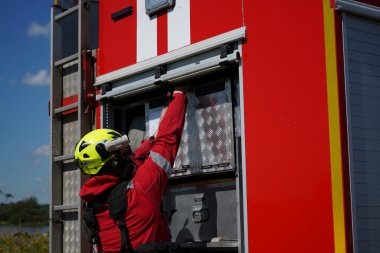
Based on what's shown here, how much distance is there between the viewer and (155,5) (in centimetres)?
450

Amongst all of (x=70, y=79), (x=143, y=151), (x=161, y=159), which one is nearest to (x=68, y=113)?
(x=70, y=79)

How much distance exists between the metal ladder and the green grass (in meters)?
5.38

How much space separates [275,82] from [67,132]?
7.41 feet

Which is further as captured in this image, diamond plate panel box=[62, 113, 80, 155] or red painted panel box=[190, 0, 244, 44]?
diamond plate panel box=[62, 113, 80, 155]

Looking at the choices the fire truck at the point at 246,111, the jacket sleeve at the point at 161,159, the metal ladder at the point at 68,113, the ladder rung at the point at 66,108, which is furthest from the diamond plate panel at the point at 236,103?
the ladder rung at the point at 66,108

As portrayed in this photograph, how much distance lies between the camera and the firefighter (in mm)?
3912

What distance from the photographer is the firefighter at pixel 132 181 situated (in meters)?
3.91

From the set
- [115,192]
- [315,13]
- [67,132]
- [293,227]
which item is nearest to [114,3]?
[67,132]

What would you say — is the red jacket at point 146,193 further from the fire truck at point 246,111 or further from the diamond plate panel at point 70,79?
the diamond plate panel at point 70,79

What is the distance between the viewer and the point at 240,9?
12.7 ft

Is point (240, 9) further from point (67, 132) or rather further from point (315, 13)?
point (67, 132)

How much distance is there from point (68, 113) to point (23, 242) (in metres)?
6.45

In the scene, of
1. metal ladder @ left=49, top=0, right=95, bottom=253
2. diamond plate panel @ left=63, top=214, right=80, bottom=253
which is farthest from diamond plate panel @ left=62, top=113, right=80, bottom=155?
diamond plate panel @ left=63, top=214, right=80, bottom=253

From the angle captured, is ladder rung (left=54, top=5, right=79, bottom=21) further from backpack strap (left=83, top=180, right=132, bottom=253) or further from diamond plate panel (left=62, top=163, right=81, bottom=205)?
backpack strap (left=83, top=180, right=132, bottom=253)
